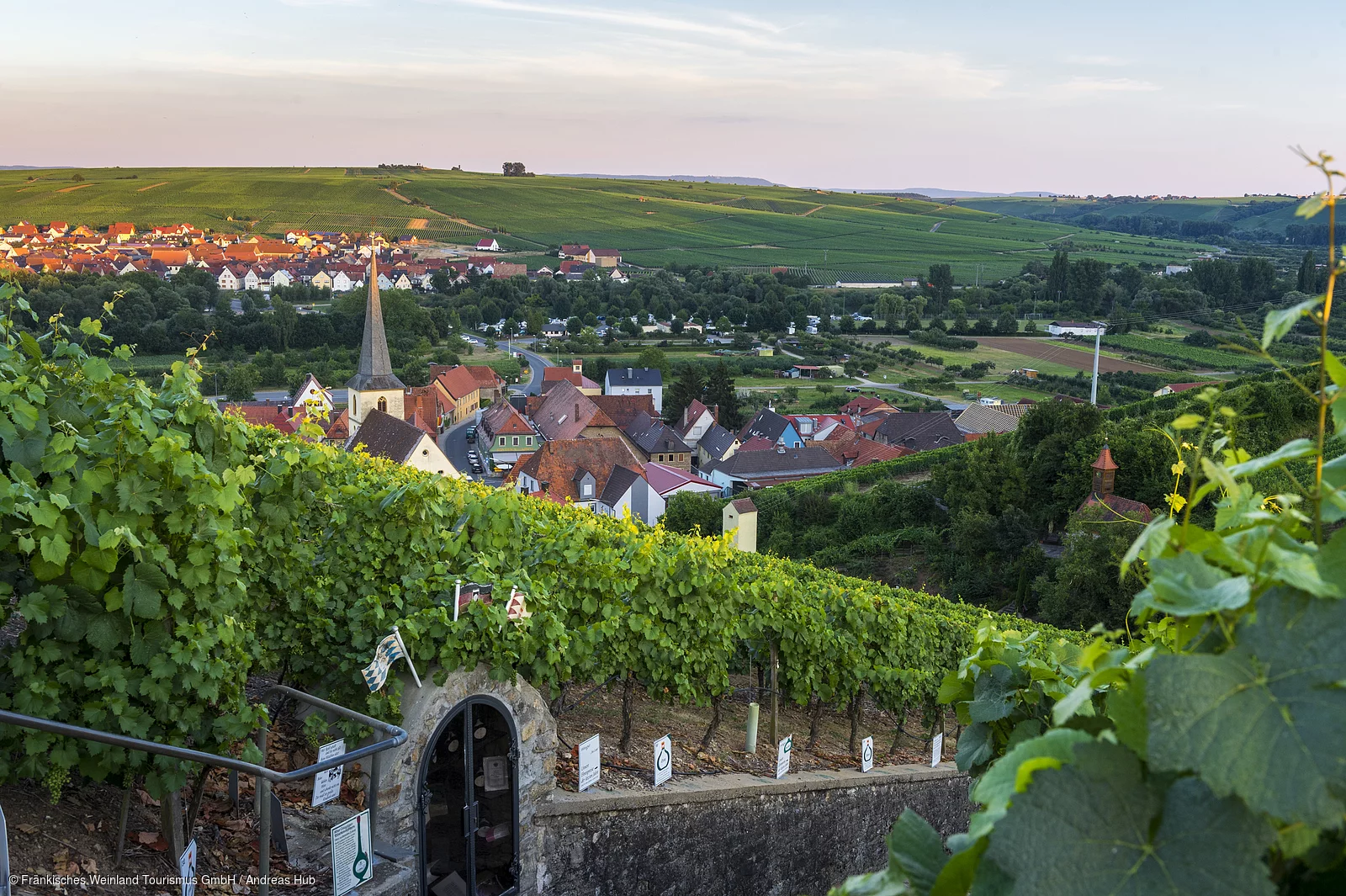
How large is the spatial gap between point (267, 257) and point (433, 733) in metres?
139

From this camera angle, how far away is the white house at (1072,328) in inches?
4070

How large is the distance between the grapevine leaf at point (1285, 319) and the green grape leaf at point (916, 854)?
0.90 metres

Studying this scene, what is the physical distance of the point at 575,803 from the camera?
20.9ft

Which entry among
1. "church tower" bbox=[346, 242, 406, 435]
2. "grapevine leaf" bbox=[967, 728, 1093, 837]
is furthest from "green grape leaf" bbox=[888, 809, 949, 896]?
"church tower" bbox=[346, 242, 406, 435]

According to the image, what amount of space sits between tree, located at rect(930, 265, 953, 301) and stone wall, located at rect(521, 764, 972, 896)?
12912cm

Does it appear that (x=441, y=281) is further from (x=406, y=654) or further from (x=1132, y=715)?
(x=1132, y=715)

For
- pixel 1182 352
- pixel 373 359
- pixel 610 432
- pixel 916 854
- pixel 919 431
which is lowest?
pixel 610 432

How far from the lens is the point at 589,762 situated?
6508 mm

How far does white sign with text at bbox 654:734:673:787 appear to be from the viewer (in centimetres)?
684

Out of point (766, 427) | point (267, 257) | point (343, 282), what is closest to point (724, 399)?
point (766, 427)

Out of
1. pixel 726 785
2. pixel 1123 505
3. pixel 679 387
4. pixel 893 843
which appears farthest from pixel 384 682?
pixel 679 387

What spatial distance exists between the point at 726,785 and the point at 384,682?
2703 mm

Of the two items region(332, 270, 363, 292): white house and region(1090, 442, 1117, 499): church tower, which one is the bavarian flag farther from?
region(332, 270, 363, 292): white house

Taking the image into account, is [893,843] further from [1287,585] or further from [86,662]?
[86,662]
